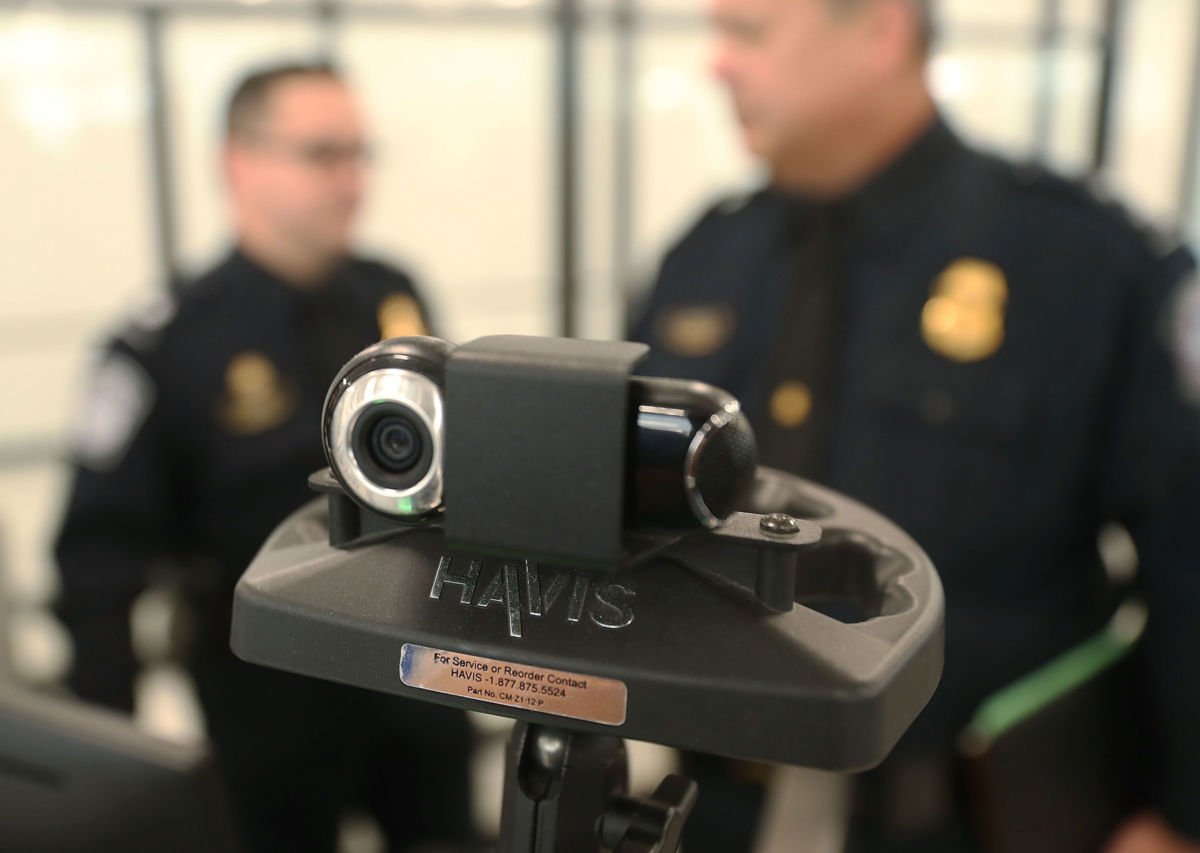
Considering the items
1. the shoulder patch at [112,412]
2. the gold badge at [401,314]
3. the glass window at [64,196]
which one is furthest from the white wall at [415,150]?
the shoulder patch at [112,412]

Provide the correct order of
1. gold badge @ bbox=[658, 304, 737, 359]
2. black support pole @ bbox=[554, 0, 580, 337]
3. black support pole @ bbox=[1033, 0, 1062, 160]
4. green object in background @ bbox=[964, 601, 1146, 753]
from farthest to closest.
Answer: black support pole @ bbox=[1033, 0, 1062, 160] → black support pole @ bbox=[554, 0, 580, 337] → gold badge @ bbox=[658, 304, 737, 359] → green object in background @ bbox=[964, 601, 1146, 753]

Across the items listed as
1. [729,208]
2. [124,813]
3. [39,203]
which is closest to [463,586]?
[124,813]

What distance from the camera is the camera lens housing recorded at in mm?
442

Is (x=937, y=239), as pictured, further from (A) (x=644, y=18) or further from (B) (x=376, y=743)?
(A) (x=644, y=18)

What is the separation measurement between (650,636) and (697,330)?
1.13m

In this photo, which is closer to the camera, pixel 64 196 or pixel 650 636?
pixel 650 636

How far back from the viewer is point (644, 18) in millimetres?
3480

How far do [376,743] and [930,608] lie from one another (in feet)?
5.77

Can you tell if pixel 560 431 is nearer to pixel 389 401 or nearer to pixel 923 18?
pixel 389 401

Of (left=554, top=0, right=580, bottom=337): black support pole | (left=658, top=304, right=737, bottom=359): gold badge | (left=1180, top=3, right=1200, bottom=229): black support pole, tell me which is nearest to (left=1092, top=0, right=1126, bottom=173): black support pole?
(left=1180, top=3, right=1200, bottom=229): black support pole

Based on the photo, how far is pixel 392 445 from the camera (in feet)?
1.52

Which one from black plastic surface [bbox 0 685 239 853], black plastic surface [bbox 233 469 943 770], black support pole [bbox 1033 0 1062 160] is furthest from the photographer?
black support pole [bbox 1033 0 1062 160]

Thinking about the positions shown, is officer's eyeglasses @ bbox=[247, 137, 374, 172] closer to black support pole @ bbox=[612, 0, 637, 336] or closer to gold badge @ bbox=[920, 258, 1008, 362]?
gold badge @ bbox=[920, 258, 1008, 362]

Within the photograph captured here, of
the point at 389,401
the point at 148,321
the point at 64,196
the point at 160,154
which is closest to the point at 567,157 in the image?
the point at 160,154
